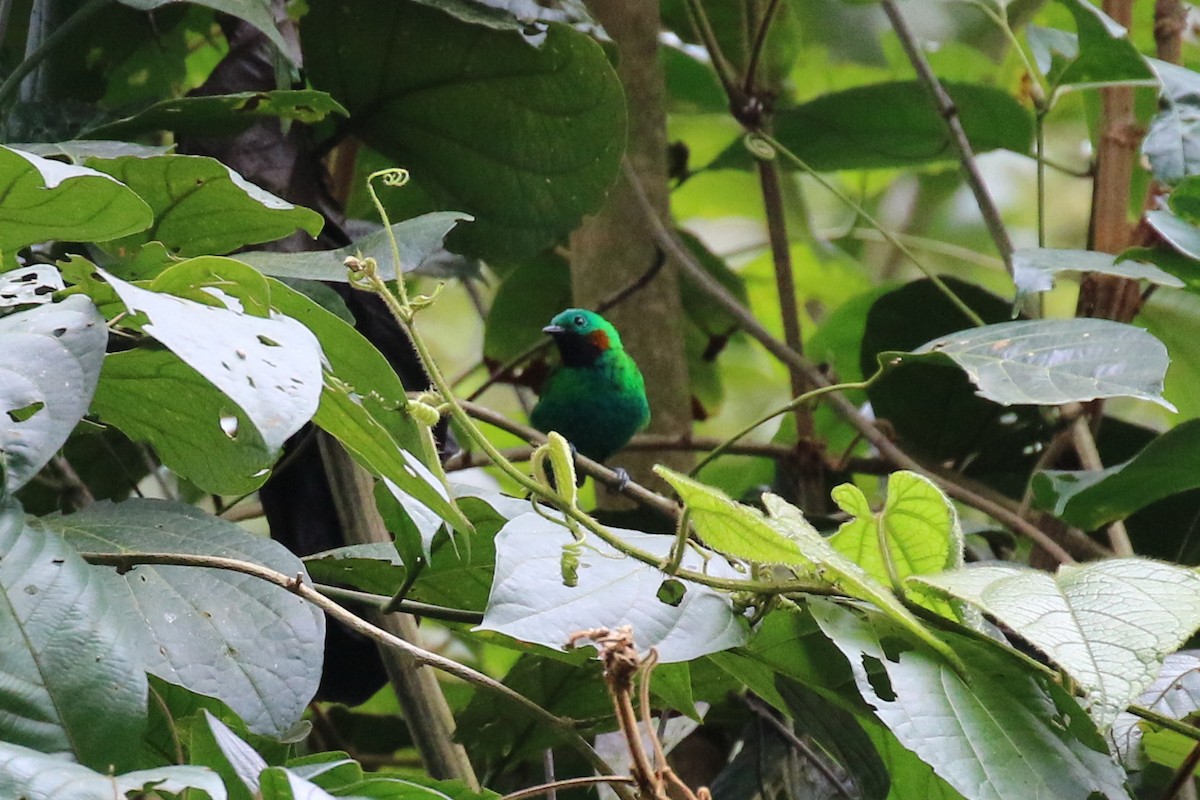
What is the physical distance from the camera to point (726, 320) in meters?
3.27

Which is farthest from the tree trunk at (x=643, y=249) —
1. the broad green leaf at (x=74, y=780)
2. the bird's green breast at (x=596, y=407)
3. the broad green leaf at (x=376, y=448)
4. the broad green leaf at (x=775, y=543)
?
the broad green leaf at (x=74, y=780)

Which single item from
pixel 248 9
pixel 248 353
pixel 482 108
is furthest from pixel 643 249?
pixel 248 353

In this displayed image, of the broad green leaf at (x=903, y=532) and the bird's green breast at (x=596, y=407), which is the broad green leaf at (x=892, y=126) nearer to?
the bird's green breast at (x=596, y=407)

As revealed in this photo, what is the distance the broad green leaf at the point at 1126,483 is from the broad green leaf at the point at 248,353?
1362 mm

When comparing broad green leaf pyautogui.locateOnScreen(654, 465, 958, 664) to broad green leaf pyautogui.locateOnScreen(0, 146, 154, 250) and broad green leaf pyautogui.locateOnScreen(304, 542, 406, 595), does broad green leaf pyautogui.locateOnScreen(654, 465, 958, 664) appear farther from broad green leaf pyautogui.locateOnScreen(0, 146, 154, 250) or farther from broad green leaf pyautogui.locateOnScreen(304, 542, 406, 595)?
broad green leaf pyautogui.locateOnScreen(0, 146, 154, 250)

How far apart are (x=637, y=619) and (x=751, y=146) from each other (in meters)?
1.61

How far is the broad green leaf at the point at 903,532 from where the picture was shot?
1231mm

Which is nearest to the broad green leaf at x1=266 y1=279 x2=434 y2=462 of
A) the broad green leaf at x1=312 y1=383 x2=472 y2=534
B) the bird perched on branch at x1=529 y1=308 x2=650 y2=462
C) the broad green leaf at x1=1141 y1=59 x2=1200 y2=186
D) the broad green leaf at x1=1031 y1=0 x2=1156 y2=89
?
the broad green leaf at x1=312 y1=383 x2=472 y2=534

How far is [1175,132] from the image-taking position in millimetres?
1977

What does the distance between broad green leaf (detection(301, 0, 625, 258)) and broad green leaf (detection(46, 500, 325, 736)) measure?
1.14m

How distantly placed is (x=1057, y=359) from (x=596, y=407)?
203 cm

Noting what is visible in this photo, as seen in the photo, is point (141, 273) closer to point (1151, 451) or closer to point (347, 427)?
point (347, 427)


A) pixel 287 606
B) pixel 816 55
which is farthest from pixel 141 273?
pixel 816 55

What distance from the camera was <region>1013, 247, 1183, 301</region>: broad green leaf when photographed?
1.83m
